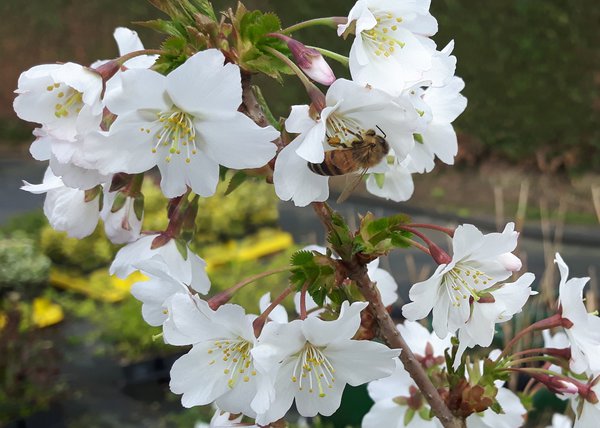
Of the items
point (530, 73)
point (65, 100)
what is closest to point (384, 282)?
point (65, 100)

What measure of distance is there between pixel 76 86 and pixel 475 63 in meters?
7.59

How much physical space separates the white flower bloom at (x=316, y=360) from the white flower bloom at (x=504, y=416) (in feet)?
1.05

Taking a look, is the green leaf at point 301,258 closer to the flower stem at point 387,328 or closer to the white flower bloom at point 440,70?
the flower stem at point 387,328

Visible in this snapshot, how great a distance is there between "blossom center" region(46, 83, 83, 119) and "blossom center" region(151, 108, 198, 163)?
0.35 ft

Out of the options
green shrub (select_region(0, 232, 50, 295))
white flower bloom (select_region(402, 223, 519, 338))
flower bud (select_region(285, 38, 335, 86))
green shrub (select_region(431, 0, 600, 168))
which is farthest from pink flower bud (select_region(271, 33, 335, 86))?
green shrub (select_region(431, 0, 600, 168))

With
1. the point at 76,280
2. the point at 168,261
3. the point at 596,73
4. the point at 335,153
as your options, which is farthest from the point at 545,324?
the point at 596,73

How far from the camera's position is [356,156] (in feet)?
2.66

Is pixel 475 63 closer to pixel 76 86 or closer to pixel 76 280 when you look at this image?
pixel 76 280

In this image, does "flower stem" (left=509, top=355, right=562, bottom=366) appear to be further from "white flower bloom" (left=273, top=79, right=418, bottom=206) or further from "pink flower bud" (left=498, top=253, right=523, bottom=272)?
"white flower bloom" (left=273, top=79, right=418, bottom=206)

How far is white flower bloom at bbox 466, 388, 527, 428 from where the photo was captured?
102 centimetres

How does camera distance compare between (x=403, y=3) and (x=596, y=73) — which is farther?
(x=596, y=73)

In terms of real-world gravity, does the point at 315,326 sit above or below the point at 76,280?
above

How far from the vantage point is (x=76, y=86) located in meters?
0.72

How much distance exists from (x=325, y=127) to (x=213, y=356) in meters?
0.27
